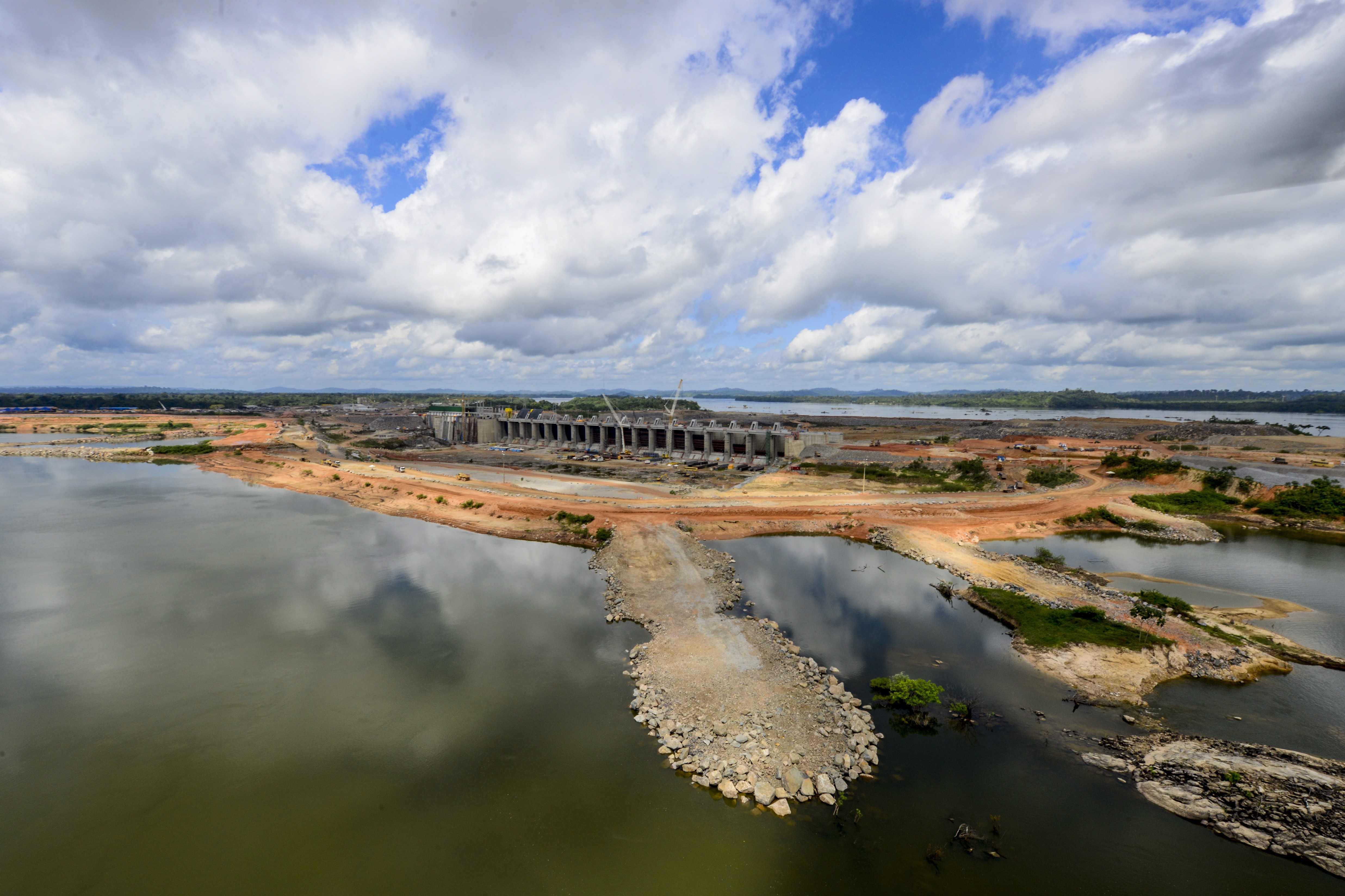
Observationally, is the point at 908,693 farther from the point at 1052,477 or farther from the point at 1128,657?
the point at 1052,477

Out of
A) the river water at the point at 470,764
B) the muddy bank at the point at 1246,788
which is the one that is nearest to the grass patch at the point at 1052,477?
the river water at the point at 470,764

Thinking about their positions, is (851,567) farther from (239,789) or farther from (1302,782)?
(239,789)

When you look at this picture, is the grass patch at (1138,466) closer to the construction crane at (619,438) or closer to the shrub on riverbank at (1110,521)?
the shrub on riverbank at (1110,521)

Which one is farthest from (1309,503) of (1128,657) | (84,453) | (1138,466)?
(84,453)

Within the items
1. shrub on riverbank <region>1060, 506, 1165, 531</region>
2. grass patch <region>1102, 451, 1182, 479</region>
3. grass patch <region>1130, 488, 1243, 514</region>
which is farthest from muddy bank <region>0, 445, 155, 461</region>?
grass patch <region>1102, 451, 1182, 479</region>

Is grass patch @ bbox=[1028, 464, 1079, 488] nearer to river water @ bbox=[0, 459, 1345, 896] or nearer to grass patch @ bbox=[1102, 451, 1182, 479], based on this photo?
grass patch @ bbox=[1102, 451, 1182, 479]
